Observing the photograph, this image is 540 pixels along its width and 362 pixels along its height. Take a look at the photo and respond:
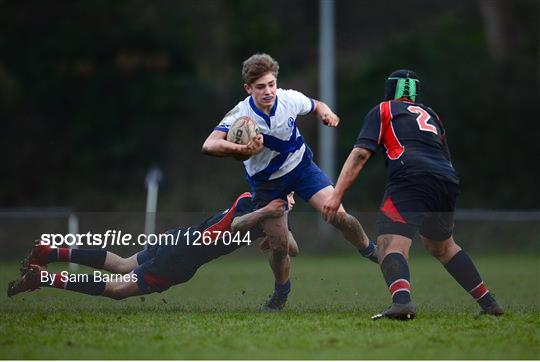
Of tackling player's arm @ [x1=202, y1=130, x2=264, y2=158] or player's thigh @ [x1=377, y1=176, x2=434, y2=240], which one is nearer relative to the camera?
player's thigh @ [x1=377, y1=176, x2=434, y2=240]

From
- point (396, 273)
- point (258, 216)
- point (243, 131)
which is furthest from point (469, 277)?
point (243, 131)

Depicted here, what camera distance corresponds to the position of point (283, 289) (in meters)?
9.21

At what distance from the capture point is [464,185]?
24.2 meters

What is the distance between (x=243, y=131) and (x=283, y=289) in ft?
4.83

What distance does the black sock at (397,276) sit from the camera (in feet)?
26.7

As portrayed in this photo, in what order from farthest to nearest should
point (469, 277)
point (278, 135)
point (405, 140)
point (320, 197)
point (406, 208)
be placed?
point (320, 197), point (278, 135), point (469, 277), point (405, 140), point (406, 208)

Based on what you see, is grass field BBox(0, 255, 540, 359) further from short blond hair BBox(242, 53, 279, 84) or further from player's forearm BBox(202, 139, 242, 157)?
short blond hair BBox(242, 53, 279, 84)

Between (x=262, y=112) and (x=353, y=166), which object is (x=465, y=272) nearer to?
(x=353, y=166)

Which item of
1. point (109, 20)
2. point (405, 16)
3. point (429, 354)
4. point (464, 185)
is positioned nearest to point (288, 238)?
point (429, 354)

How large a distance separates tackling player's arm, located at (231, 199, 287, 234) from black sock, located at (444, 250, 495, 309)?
143 cm

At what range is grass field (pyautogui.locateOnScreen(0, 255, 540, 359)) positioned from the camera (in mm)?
6895

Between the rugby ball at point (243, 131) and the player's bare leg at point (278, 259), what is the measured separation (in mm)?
766

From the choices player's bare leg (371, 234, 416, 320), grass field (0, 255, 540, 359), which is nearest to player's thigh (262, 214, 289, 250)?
grass field (0, 255, 540, 359)

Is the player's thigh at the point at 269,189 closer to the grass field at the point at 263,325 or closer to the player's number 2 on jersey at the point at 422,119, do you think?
the grass field at the point at 263,325
